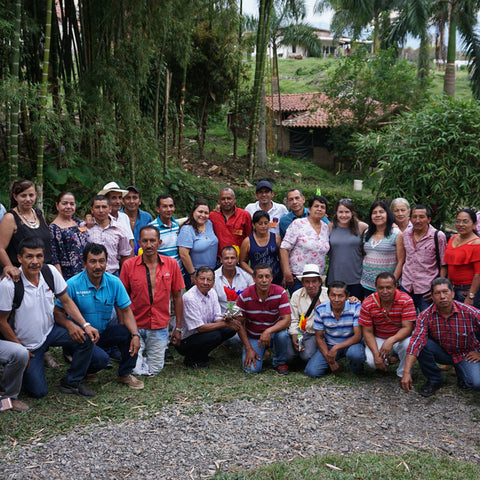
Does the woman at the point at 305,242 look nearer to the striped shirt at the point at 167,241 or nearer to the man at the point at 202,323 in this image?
the man at the point at 202,323

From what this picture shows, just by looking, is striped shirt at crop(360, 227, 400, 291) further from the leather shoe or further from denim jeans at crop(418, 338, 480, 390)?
the leather shoe

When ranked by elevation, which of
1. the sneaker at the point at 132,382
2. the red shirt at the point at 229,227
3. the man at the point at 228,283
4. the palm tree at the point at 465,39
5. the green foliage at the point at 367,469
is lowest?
the green foliage at the point at 367,469

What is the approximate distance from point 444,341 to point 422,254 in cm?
92

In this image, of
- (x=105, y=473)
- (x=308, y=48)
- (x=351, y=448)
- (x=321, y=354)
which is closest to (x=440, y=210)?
(x=321, y=354)

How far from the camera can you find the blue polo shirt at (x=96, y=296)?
4.61 m

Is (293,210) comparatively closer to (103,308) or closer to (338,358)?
(338,358)

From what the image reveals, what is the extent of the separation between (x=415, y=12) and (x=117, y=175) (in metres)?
14.8

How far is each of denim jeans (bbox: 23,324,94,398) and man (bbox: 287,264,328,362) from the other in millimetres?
1992

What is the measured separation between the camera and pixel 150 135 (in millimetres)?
9664

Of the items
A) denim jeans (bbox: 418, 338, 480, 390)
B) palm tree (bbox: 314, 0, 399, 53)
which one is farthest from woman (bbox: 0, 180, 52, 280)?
palm tree (bbox: 314, 0, 399, 53)

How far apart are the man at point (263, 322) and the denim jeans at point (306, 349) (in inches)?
2.2

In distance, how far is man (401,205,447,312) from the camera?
5.23 m

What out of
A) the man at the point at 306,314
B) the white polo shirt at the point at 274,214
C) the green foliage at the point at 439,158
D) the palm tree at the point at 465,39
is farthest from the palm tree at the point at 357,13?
the man at the point at 306,314

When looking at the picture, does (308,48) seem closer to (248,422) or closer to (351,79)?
(351,79)
